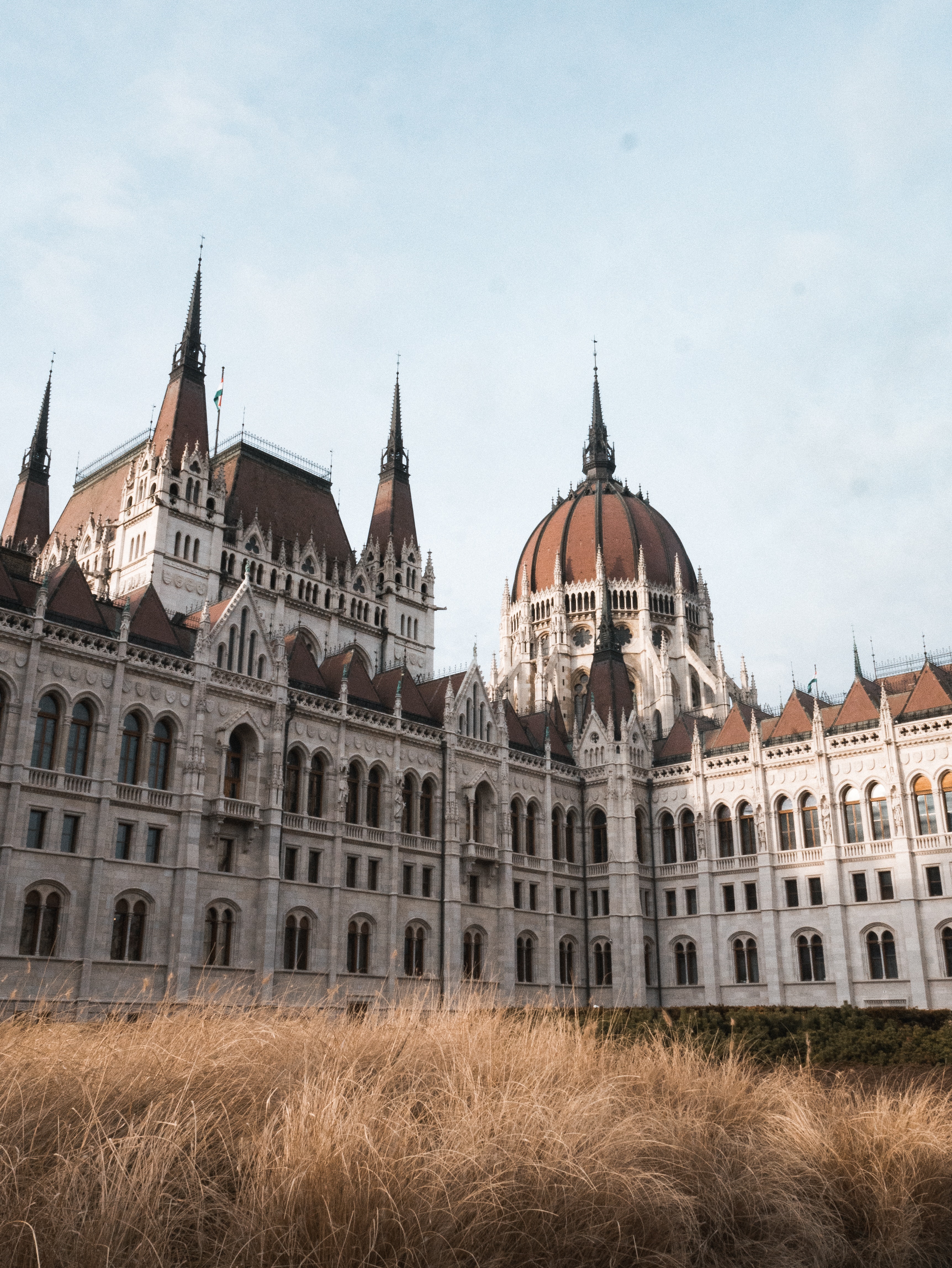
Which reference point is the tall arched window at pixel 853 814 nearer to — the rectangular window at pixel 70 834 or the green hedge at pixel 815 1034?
the green hedge at pixel 815 1034

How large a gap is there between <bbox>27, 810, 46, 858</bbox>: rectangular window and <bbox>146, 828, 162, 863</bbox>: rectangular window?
3748mm

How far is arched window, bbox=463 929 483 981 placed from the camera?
48875mm

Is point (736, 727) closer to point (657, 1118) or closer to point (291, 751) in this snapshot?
point (291, 751)

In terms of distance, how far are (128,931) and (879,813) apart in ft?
111

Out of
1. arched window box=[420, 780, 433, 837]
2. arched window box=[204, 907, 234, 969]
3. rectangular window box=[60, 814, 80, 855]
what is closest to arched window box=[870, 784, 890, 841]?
arched window box=[420, 780, 433, 837]

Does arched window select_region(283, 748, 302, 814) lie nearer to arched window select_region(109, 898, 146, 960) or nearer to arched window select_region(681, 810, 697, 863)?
arched window select_region(109, 898, 146, 960)

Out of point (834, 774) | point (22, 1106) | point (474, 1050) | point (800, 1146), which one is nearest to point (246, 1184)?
point (22, 1106)

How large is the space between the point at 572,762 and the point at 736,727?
9178mm

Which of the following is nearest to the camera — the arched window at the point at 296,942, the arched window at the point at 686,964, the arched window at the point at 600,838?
the arched window at the point at 296,942

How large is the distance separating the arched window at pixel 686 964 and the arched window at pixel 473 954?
37.9ft

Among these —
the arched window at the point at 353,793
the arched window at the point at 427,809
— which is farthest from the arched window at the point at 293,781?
the arched window at the point at 427,809

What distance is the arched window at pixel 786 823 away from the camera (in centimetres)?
5238

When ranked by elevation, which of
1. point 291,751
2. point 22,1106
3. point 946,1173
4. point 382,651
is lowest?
point 946,1173

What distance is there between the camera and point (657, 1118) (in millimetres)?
11219
